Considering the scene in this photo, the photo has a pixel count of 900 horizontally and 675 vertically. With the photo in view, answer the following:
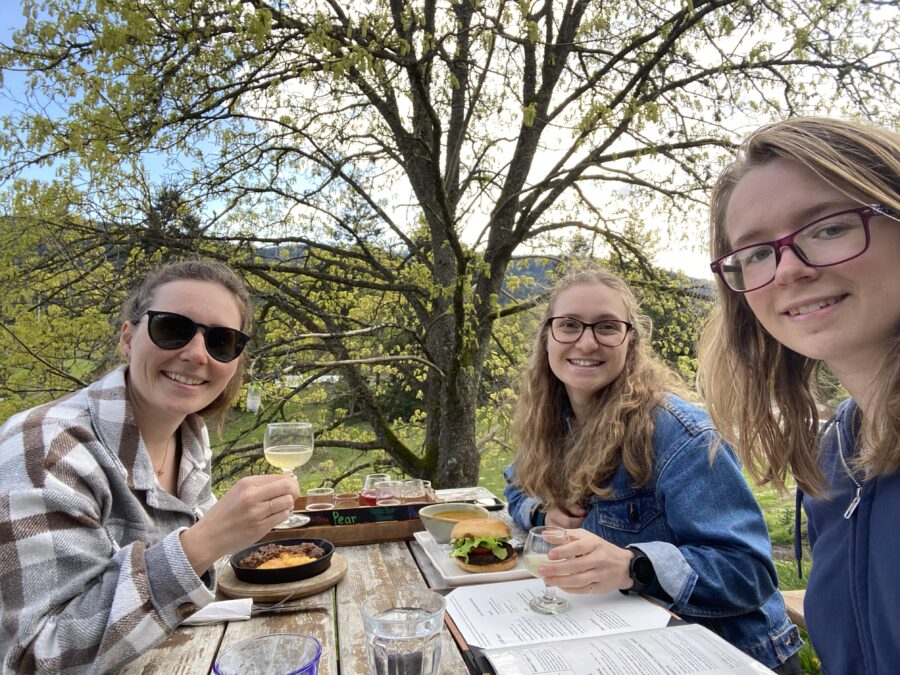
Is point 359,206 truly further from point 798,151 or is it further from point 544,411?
point 798,151

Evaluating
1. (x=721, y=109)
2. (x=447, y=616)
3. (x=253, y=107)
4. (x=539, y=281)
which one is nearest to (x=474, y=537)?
(x=447, y=616)

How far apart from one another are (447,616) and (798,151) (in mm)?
1489

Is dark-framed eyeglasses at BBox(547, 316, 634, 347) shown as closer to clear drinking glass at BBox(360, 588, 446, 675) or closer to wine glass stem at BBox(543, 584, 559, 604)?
wine glass stem at BBox(543, 584, 559, 604)

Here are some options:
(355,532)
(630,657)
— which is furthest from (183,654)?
(630,657)

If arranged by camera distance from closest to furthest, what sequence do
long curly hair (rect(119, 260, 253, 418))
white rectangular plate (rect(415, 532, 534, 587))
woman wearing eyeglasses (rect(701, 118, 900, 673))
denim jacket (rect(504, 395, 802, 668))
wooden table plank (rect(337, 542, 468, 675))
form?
woman wearing eyeglasses (rect(701, 118, 900, 673))
wooden table plank (rect(337, 542, 468, 675))
denim jacket (rect(504, 395, 802, 668))
white rectangular plate (rect(415, 532, 534, 587))
long curly hair (rect(119, 260, 253, 418))

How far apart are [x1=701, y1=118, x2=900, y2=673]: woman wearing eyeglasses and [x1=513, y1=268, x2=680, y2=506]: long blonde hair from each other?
620 millimetres

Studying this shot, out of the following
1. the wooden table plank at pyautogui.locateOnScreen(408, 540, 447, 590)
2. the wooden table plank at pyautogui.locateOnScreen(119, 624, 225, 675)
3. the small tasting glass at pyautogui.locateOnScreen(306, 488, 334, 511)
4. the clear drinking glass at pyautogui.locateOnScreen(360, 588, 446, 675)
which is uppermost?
the clear drinking glass at pyautogui.locateOnScreen(360, 588, 446, 675)

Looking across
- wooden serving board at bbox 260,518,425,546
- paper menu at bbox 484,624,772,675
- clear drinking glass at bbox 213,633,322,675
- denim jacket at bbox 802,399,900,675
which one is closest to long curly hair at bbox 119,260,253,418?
wooden serving board at bbox 260,518,425,546

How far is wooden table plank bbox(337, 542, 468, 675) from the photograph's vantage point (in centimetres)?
138

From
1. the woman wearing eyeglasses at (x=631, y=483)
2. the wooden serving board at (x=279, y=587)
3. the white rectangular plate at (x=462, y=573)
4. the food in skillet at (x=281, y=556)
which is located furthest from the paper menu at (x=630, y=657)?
the food in skillet at (x=281, y=556)

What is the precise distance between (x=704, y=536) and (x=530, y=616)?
670 mm

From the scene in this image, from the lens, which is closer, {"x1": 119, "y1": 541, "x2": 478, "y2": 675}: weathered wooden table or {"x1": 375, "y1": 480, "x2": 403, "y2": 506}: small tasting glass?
{"x1": 119, "y1": 541, "x2": 478, "y2": 675}: weathered wooden table

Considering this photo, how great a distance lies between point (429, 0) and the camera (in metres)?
5.50

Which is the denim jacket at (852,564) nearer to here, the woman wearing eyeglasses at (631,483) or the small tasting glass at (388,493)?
the woman wearing eyeglasses at (631,483)
